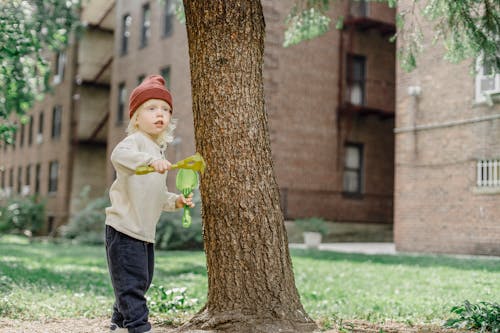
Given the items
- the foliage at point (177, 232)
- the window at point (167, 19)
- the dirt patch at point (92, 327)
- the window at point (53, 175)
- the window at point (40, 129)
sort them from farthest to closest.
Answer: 1. the window at point (40, 129)
2. the window at point (53, 175)
3. the window at point (167, 19)
4. the foliage at point (177, 232)
5. the dirt patch at point (92, 327)

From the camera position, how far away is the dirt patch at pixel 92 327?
5010mm

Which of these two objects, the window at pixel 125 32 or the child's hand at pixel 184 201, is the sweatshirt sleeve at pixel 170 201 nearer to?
the child's hand at pixel 184 201

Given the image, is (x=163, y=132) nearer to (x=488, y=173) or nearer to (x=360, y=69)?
(x=488, y=173)

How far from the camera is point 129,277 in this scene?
409 cm

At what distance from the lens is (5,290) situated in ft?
23.6

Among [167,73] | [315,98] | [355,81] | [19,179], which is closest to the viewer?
[315,98]

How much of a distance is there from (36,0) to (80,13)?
1735 centimetres

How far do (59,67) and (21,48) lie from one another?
87.7ft

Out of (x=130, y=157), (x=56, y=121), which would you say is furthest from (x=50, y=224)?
(x=130, y=157)

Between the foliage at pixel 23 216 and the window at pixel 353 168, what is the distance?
590 inches

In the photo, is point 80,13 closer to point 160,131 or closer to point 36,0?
point 36,0

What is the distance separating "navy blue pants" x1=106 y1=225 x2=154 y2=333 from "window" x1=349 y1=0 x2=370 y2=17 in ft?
73.7

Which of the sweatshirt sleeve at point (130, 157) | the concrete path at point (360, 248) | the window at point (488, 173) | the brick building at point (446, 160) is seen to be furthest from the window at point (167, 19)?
the sweatshirt sleeve at point (130, 157)

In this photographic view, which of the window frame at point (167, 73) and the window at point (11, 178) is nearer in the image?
the window frame at point (167, 73)
